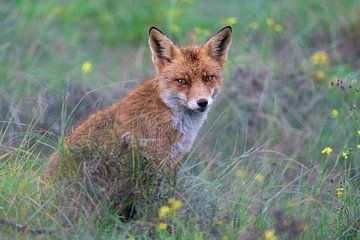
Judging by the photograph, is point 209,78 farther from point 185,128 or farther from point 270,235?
point 270,235

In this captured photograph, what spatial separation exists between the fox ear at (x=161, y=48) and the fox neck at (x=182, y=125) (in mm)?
388

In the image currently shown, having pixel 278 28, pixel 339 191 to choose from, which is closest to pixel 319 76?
pixel 278 28

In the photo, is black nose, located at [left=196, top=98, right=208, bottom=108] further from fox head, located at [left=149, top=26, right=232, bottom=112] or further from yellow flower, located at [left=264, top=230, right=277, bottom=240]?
yellow flower, located at [left=264, top=230, right=277, bottom=240]

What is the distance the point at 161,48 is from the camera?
7.75 meters

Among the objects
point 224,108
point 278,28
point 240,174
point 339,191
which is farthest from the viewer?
point 278,28

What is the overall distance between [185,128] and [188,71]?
1.66 ft

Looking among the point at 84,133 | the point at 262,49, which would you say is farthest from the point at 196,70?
the point at 262,49

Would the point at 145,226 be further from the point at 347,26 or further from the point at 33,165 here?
the point at 347,26

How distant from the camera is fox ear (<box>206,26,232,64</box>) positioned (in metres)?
7.81

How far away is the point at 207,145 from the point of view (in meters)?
8.78

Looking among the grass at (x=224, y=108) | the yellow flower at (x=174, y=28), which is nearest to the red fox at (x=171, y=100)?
the grass at (x=224, y=108)

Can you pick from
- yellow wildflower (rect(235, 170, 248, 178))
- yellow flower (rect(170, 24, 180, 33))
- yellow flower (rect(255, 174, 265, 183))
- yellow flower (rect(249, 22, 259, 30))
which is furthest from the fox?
yellow flower (rect(170, 24, 180, 33))

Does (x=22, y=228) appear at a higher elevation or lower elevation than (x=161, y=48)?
lower

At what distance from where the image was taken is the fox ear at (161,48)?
7652mm
